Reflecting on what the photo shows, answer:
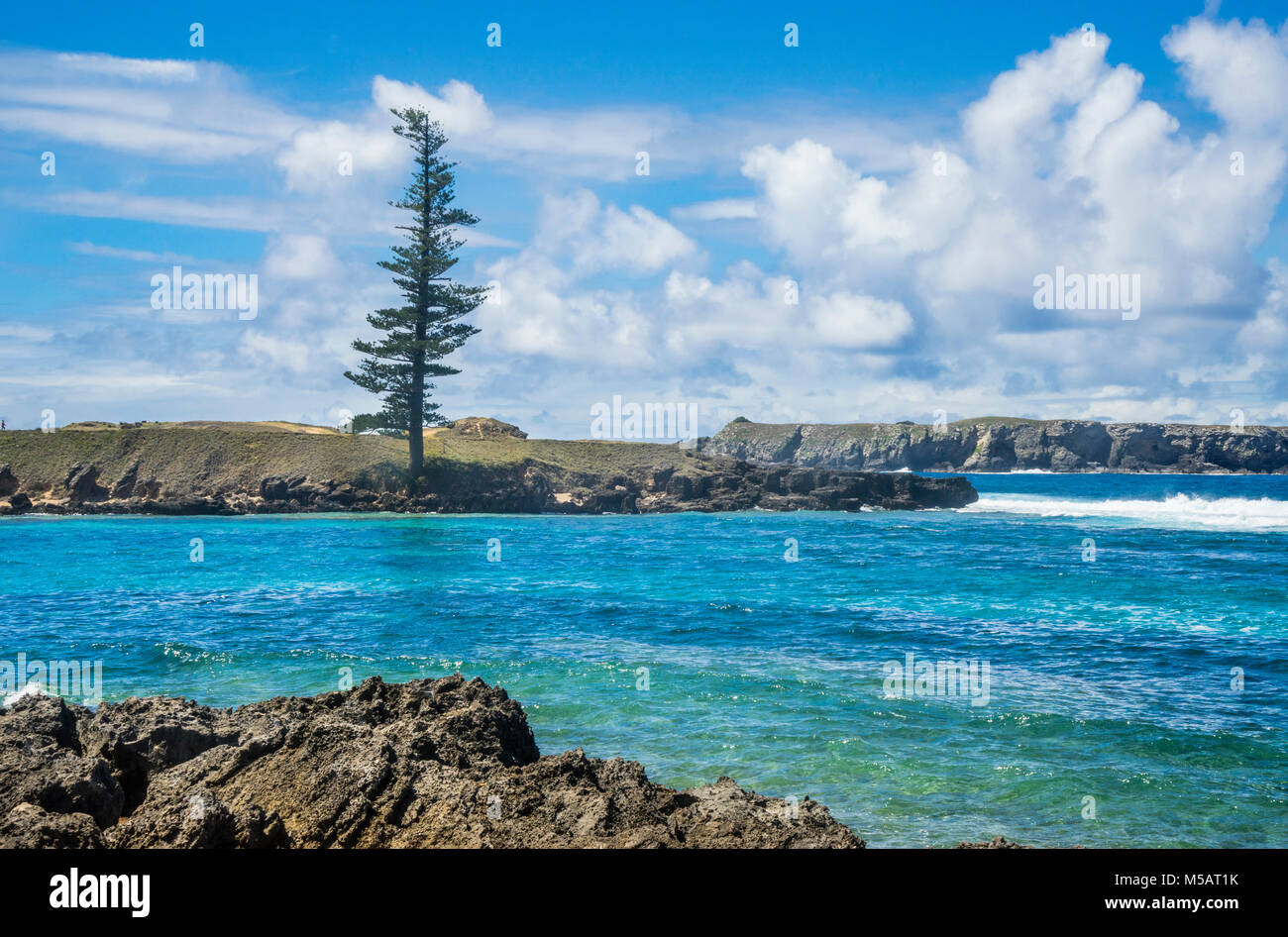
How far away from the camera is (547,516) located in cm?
6525

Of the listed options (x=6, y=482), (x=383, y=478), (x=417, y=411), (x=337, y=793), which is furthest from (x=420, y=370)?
(x=337, y=793)

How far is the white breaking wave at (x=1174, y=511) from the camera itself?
53312 millimetres

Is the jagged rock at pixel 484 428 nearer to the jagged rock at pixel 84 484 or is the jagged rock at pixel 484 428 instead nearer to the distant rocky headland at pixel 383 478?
the distant rocky headland at pixel 383 478

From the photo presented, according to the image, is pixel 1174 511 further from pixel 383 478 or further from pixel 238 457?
pixel 238 457

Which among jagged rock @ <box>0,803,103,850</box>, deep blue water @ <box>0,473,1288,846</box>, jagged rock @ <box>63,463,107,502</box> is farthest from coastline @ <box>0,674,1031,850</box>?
jagged rock @ <box>63,463,107,502</box>

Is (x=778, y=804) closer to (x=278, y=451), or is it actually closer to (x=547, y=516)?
(x=547, y=516)

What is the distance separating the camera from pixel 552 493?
70.2m

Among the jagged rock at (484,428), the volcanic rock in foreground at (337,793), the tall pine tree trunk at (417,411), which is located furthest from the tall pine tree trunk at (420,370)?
the volcanic rock in foreground at (337,793)

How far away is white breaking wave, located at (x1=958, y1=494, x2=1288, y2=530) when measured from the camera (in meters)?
53.3

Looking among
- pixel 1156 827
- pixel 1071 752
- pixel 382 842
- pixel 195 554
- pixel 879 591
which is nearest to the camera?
pixel 382 842

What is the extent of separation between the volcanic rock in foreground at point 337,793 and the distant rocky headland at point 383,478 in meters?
57.6
